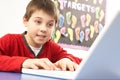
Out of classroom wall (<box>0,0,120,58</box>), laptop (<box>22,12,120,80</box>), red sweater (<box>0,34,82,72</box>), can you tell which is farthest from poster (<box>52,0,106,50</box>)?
laptop (<box>22,12,120,80</box>)

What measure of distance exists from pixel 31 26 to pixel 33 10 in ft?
0.22

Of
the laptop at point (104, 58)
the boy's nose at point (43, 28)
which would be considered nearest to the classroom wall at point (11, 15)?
the boy's nose at point (43, 28)

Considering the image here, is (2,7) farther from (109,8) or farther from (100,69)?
(100,69)

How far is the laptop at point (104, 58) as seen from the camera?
0.20 m

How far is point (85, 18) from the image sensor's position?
1.88 metres

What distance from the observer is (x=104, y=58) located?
9.1 inches

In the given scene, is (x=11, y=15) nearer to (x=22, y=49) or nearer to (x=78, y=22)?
(x=78, y=22)

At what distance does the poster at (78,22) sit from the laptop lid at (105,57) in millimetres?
1416

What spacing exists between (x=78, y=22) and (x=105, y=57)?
162 cm

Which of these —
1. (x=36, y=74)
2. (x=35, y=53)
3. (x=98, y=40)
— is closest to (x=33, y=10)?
(x=35, y=53)

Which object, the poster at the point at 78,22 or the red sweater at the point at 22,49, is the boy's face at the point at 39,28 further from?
the poster at the point at 78,22

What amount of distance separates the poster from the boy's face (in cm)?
73

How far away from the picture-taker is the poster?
1733mm

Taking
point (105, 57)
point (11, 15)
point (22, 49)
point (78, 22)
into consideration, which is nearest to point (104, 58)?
point (105, 57)
